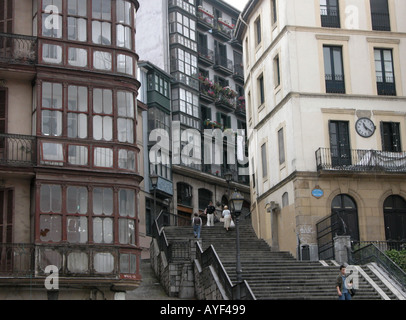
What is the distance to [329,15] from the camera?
4209cm

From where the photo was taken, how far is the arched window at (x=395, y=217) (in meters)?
39.8

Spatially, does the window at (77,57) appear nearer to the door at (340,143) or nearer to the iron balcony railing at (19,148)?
the iron balcony railing at (19,148)

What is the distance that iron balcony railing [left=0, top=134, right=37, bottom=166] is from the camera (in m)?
30.1

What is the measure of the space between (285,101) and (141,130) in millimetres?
12041

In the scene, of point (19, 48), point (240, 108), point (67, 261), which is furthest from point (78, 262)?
point (240, 108)

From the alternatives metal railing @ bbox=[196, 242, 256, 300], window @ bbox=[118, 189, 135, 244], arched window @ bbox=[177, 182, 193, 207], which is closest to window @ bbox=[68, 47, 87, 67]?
window @ bbox=[118, 189, 135, 244]

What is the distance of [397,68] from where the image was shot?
4206 centimetres

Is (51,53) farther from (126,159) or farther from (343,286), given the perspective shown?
(343,286)

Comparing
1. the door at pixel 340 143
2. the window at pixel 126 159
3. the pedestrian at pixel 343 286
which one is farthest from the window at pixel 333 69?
the pedestrian at pixel 343 286

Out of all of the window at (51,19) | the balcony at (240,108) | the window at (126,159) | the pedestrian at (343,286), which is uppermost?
the balcony at (240,108)

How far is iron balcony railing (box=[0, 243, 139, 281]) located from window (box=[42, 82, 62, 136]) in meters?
4.01

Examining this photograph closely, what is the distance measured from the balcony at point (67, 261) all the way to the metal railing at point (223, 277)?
10.4 feet

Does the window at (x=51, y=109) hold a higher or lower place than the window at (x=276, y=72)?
lower
